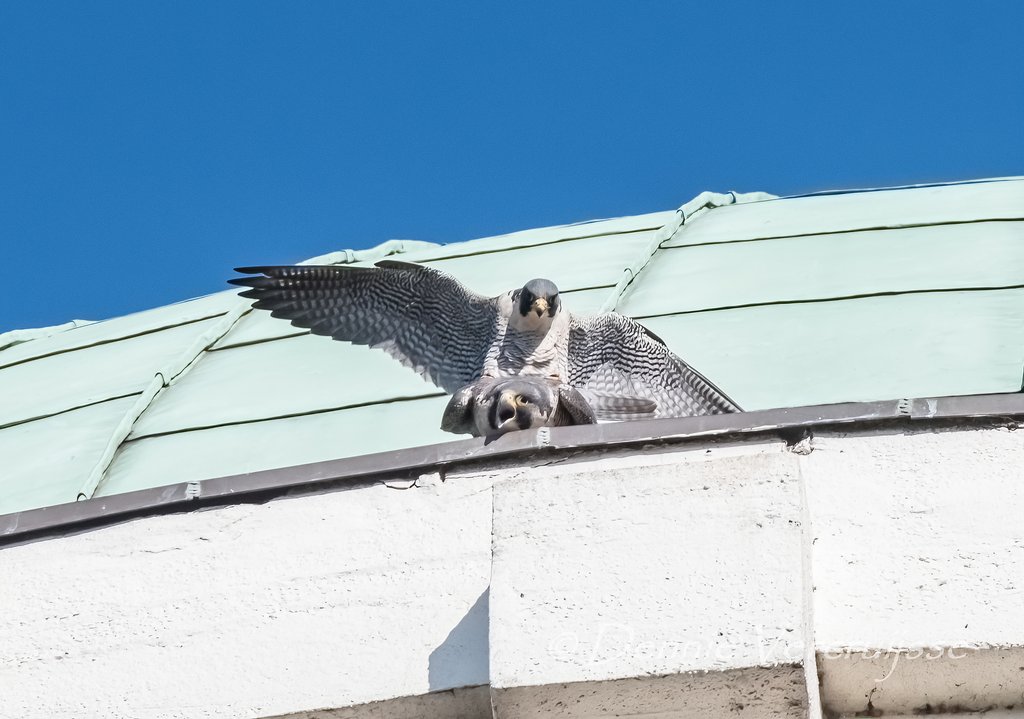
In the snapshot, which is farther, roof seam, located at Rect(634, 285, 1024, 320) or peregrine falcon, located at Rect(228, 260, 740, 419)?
roof seam, located at Rect(634, 285, 1024, 320)

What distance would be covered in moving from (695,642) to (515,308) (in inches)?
151

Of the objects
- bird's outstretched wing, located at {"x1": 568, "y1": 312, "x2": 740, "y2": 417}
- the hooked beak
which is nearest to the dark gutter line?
the hooked beak

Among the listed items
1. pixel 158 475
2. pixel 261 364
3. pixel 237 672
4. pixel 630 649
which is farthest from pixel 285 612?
pixel 261 364

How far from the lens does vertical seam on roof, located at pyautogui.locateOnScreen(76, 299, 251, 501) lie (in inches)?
424

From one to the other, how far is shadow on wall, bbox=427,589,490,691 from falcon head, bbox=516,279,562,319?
9.51ft

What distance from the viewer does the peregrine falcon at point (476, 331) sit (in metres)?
9.72

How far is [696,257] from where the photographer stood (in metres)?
13.1

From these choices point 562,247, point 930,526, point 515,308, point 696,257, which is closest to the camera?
point 930,526

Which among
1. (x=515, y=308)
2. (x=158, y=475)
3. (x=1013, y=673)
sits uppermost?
(x=515, y=308)

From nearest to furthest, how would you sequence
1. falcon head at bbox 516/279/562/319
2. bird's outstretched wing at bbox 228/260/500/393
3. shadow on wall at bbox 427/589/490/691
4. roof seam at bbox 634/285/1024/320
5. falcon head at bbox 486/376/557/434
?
shadow on wall at bbox 427/589/490/691, falcon head at bbox 486/376/557/434, falcon head at bbox 516/279/562/319, bird's outstretched wing at bbox 228/260/500/393, roof seam at bbox 634/285/1024/320

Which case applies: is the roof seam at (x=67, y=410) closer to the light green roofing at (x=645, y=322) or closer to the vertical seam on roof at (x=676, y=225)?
the light green roofing at (x=645, y=322)

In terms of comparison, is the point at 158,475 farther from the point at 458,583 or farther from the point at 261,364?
the point at 458,583

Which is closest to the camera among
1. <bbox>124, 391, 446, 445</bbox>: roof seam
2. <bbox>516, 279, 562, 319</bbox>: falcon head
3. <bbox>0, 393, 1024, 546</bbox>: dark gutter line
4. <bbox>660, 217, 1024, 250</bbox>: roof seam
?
<bbox>0, 393, 1024, 546</bbox>: dark gutter line

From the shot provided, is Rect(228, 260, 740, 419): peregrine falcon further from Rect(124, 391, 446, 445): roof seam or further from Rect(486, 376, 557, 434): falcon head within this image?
Rect(486, 376, 557, 434): falcon head
